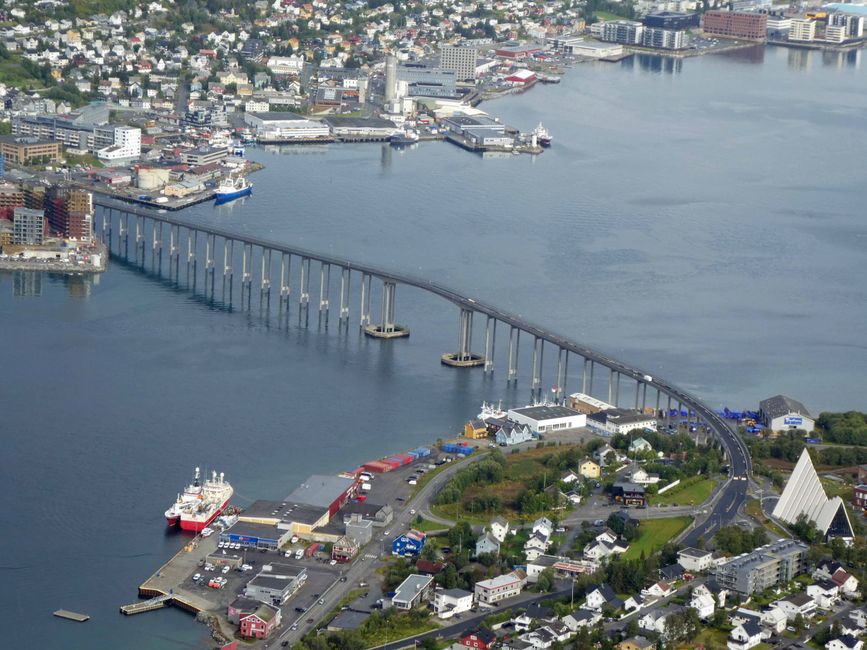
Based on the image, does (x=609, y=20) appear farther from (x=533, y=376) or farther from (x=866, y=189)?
(x=533, y=376)

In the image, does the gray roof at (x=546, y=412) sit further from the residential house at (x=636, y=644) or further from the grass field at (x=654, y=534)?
the residential house at (x=636, y=644)

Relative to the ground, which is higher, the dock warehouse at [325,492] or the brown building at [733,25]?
the brown building at [733,25]

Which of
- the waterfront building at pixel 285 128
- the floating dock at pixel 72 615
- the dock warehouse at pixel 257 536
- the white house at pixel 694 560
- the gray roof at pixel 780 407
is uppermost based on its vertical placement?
the waterfront building at pixel 285 128

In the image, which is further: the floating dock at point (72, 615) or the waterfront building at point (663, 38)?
the waterfront building at point (663, 38)

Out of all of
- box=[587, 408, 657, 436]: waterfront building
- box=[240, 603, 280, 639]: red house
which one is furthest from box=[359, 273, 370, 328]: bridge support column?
box=[240, 603, 280, 639]: red house

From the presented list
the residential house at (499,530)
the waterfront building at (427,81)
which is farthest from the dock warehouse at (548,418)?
the waterfront building at (427,81)

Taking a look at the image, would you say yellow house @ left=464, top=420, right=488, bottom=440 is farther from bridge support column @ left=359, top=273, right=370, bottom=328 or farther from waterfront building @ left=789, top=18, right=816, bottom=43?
waterfront building @ left=789, top=18, right=816, bottom=43

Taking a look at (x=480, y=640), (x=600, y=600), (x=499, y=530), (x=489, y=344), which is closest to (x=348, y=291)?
(x=489, y=344)
